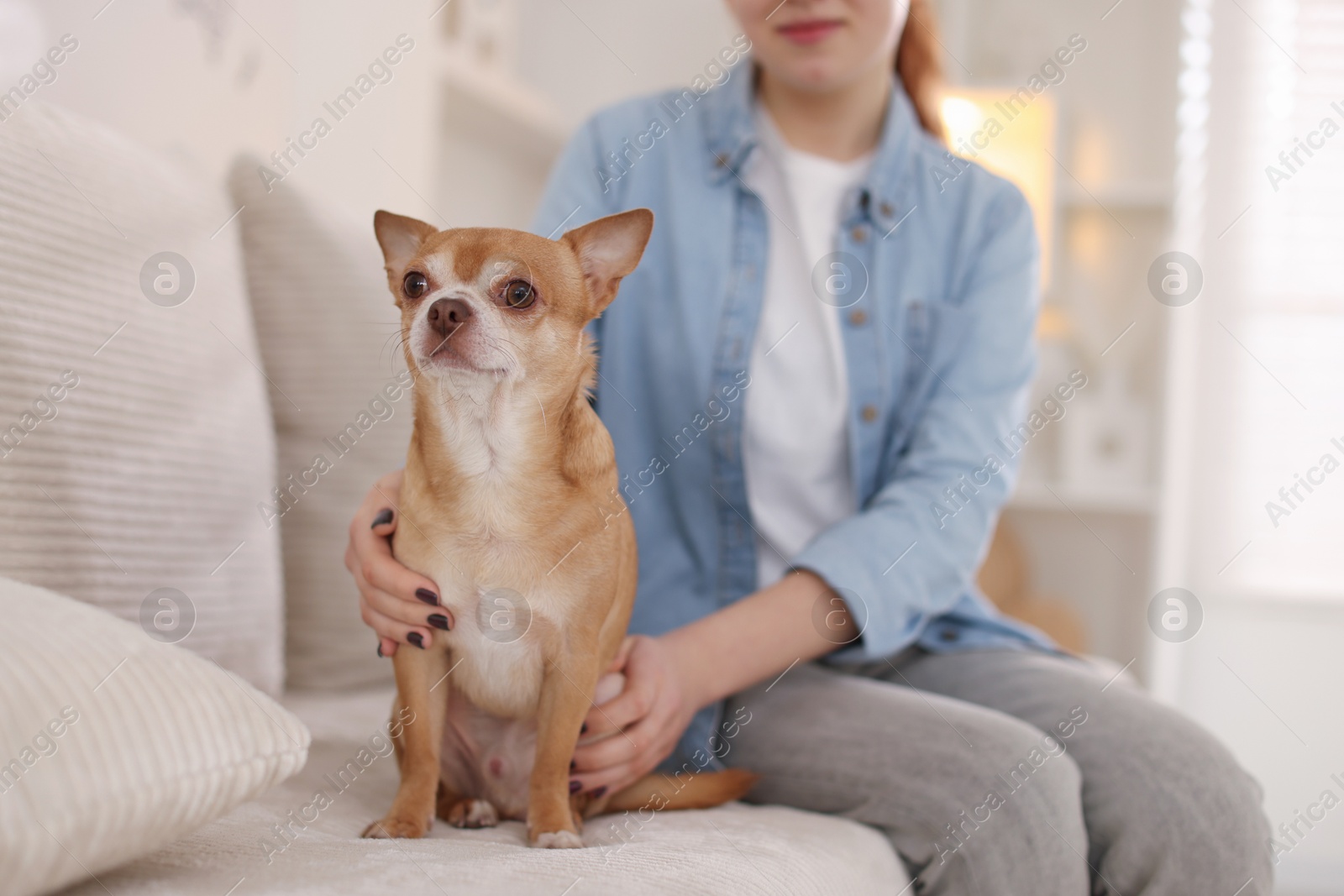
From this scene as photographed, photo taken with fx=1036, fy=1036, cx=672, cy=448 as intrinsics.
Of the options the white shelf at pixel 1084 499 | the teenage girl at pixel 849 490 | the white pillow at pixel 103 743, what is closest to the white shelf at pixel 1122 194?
the white shelf at pixel 1084 499

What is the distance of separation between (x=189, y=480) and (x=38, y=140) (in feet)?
1.21

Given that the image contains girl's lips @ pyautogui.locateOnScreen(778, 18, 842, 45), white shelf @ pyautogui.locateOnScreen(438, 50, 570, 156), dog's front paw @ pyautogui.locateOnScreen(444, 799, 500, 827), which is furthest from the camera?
white shelf @ pyautogui.locateOnScreen(438, 50, 570, 156)

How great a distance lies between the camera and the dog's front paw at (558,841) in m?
0.83

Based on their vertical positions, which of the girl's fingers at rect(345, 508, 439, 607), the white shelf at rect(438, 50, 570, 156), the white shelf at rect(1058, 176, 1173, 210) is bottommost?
the girl's fingers at rect(345, 508, 439, 607)

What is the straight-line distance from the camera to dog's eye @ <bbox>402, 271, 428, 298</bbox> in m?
0.83

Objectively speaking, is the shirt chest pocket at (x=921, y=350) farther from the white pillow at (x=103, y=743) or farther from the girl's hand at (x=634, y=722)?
the white pillow at (x=103, y=743)

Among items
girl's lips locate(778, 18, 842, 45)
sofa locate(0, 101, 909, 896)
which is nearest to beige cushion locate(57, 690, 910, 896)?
sofa locate(0, 101, 909, 896)

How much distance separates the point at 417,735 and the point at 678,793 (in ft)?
0.99

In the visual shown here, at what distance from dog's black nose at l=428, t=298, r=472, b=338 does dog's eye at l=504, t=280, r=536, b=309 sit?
1.7 inches

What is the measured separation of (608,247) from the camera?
0.88m

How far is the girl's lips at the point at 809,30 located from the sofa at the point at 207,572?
0.63 m

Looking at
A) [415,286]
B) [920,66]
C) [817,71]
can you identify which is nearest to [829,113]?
[817,71]

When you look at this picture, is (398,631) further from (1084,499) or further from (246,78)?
(1084,499)

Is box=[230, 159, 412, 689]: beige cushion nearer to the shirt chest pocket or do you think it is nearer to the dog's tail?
the dog's tail
